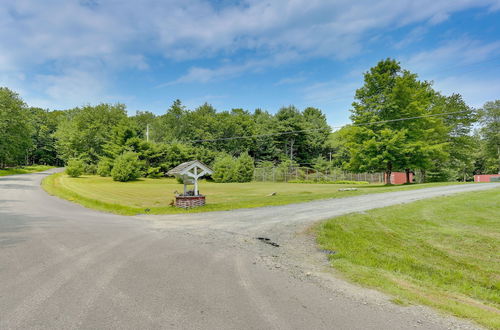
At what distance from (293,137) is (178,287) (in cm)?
5765

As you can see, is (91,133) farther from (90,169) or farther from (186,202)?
(186,202)

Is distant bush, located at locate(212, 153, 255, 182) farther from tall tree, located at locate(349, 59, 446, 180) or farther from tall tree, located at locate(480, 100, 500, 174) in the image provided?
tall tree, located at locate(480, 100, 500, 174)

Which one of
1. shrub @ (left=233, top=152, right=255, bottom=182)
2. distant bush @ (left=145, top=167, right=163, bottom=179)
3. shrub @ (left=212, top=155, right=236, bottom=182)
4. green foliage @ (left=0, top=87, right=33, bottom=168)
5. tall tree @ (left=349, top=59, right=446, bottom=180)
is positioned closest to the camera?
tall tree @ (left=349, top=59, right=446, bottom=180)

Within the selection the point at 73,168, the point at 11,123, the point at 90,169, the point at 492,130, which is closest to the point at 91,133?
the point at 90,169

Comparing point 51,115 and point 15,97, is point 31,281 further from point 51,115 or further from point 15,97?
point 51,115

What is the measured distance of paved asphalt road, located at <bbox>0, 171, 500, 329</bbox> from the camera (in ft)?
10.2

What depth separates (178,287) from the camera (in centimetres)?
406

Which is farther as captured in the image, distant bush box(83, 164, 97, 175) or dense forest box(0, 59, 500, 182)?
distant bush box(83, 164, 97, 175)

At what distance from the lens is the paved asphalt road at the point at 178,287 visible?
10.2ft

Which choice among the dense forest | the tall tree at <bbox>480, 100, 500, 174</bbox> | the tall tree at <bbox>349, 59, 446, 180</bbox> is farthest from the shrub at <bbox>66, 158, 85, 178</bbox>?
the tall tree at <bbox>480, 100, 500, 174</bbox>

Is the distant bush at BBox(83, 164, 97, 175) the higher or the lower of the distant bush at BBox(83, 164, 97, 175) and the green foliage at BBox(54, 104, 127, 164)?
the lower

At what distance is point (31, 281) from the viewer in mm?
4133

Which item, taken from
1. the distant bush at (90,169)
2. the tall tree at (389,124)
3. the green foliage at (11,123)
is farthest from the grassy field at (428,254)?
the green foliage at (11,123)

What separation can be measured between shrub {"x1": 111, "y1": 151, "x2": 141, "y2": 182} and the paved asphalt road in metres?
33.3
